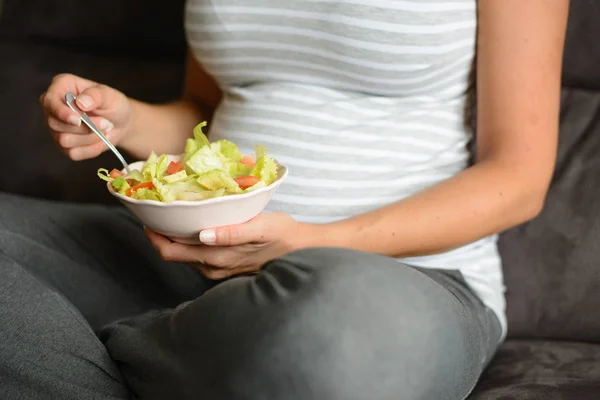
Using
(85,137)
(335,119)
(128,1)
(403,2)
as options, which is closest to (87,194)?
(128,1)

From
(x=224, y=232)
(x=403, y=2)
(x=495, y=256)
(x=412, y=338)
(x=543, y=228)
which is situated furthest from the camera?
(x=543, y=228)

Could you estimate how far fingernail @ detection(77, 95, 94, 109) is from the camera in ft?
3.13

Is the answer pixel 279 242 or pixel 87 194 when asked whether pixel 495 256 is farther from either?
pixel 87 194

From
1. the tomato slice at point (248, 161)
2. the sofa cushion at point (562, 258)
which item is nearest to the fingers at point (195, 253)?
the tomato slice at point (248, 161)

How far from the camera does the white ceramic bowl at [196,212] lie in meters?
0.76

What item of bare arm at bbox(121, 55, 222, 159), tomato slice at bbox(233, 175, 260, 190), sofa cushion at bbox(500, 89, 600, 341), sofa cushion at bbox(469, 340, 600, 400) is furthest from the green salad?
sofa cushion at bbox(500, 89, 600, 341)

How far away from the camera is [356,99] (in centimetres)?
101

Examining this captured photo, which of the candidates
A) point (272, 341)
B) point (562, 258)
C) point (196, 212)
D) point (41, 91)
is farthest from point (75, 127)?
point (562, 258)

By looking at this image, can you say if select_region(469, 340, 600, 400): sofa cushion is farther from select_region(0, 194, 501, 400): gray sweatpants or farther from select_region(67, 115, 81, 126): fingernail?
select_region(67, 115, 81, 126): fingernail

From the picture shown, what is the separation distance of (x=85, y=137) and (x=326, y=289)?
473 mm

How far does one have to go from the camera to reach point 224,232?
793 mm

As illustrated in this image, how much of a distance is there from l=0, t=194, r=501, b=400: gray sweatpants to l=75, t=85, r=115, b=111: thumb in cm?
21

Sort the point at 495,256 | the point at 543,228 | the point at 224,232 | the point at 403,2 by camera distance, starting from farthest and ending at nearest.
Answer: the point at 543,228 → the point at 495,256 → the point at 403,2 → the point at 224,232

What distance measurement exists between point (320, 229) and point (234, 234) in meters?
0.14
